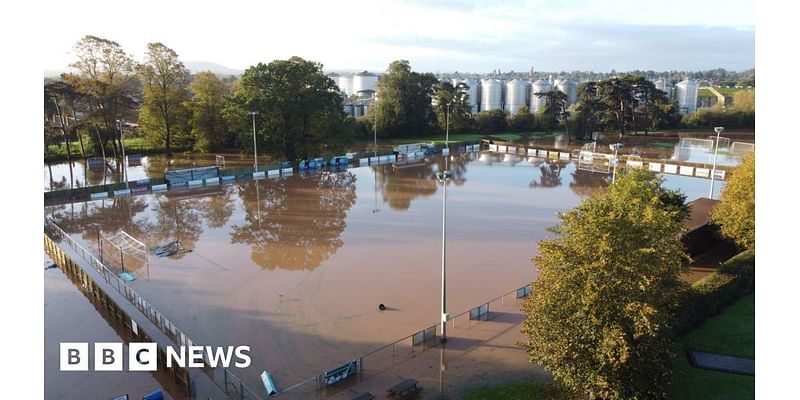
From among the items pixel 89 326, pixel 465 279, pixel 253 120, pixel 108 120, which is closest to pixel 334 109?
pixel 253 120

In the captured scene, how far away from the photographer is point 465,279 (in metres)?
22.6

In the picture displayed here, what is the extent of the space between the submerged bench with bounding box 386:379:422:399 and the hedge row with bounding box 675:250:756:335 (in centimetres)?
789

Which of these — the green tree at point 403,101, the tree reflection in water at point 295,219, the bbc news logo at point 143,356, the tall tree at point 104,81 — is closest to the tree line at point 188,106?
the tall tree at point 104,81

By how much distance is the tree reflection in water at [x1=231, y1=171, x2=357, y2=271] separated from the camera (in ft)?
83.5

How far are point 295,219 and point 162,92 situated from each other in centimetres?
2811

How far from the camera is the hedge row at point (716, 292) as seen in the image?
57.1ft

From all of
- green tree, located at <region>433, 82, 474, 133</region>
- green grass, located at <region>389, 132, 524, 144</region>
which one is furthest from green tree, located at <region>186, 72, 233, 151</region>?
green tree, located at <region>433, 82, 474, 133</region>

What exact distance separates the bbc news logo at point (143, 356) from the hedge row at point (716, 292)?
1300cm

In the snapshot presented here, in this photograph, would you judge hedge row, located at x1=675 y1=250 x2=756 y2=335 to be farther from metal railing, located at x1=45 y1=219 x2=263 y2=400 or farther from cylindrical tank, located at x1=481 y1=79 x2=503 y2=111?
cylindrical tank, located at x1=481 y1=79 x2=503 y2=111

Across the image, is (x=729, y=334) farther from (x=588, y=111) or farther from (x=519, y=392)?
(x=588, y=111)

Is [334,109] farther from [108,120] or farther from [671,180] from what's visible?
[671,180]

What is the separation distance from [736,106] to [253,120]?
255ft

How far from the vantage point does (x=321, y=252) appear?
2586 cm

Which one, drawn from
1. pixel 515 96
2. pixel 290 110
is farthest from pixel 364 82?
pixel 290 110
